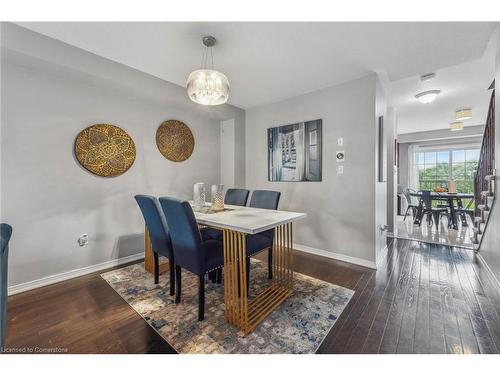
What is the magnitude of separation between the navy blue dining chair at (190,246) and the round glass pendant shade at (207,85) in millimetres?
963

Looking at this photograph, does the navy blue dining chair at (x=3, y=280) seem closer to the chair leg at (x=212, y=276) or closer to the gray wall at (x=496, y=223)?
the chair leg at (x=212, y=276)

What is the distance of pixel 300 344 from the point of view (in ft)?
4.46

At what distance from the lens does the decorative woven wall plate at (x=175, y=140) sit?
308 cm

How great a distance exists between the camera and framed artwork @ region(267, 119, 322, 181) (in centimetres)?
308

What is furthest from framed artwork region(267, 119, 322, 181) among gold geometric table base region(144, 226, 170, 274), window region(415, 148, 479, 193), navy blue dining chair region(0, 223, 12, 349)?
window region(415, 148, 479, 193)

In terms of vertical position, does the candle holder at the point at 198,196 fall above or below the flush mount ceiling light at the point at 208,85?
below

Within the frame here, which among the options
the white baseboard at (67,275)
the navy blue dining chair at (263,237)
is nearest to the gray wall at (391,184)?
the navy blue dining chair at (263,237)

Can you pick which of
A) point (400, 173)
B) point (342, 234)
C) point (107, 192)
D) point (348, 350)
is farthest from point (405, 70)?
point (400, 173)

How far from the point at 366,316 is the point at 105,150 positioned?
315 centimetres

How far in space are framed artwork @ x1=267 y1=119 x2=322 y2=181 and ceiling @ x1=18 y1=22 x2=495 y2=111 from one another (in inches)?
25.5

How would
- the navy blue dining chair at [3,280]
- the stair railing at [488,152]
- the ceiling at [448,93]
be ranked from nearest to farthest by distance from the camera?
the navy blue dining chair at [3,280] → the stair railing at [488,152] → the ceiling at [448,93]

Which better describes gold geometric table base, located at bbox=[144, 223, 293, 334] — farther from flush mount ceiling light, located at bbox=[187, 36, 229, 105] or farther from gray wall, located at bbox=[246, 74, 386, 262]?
gray wall, located at bbox=[246, 74, 386, 262]
